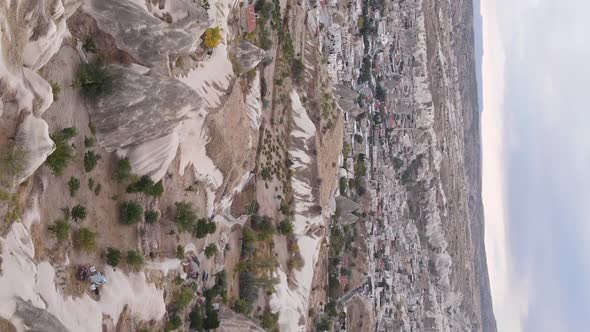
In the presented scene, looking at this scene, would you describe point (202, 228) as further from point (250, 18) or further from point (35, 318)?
point (250, 18)

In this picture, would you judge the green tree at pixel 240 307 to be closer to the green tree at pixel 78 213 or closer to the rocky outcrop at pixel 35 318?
the green tree at pixel 78 213

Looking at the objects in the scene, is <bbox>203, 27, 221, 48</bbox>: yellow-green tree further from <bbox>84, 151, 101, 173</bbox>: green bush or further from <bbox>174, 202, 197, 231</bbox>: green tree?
<bbox>84, 151, 101, 173</bbox>: green bush

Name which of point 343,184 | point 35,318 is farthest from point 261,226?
point 35,318

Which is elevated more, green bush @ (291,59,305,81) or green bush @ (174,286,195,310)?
green bush @ (291,59,305,81)

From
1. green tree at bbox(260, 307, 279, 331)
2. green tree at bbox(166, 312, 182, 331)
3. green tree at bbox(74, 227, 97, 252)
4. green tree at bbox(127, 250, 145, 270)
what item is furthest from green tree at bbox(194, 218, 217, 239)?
green tree at bbox(260, 307, 279, 331)

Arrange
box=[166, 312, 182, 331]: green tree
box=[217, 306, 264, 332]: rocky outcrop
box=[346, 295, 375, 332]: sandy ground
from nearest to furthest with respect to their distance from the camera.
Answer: box=[166, 312, 182, 331]: green tree, box=[217, 306, 264, 332]: rocky outcrop, box=[346, 295, 375, 332]: sandy ground

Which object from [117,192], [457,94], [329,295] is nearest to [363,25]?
[329,295]

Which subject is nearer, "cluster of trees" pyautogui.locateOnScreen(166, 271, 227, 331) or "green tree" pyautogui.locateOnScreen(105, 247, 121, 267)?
"green tree" pyautogui.locateOnScreen(105, 247, 121, 267)

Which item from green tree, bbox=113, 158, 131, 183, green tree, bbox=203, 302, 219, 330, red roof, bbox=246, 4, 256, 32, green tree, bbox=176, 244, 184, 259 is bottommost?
green tree, bbox=203, 302, 219, 330
